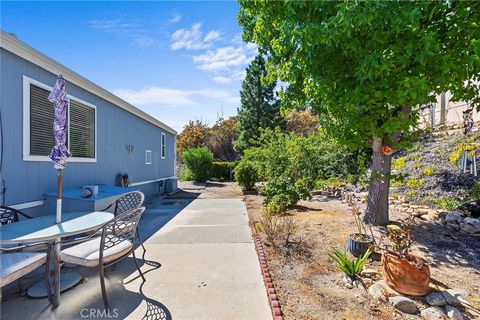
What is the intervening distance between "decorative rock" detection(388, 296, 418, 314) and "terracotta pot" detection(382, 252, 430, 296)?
0.51 feet

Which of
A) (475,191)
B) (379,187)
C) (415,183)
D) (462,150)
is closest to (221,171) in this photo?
(415,183)

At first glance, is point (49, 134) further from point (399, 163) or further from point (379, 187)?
point (399, 163)

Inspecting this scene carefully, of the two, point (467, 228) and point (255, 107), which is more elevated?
point (255, 107)

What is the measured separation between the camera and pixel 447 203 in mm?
5531

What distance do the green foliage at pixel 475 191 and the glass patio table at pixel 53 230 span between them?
24.4 feet

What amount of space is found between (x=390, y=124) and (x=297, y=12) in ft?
7.92

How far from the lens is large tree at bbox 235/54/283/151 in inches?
796

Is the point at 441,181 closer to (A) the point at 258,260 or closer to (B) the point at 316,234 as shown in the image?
(B) the point at 316,234

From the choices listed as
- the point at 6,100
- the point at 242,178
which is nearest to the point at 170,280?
the point at 6,100

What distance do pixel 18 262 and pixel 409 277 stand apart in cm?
389

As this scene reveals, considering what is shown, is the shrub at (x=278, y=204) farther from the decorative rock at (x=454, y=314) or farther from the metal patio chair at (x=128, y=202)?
the decorative rock at (x=454, y=314)

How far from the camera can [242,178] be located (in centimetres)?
1103

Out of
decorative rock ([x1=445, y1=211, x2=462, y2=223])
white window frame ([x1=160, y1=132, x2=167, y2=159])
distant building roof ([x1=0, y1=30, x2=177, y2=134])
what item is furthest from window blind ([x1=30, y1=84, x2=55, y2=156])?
decorative rock ([x1=445, y1=211, x2=462, y2=223])

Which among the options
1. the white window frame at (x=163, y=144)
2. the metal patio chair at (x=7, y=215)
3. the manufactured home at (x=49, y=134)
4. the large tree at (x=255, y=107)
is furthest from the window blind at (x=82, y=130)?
the large tree at (x=255, y=107)
